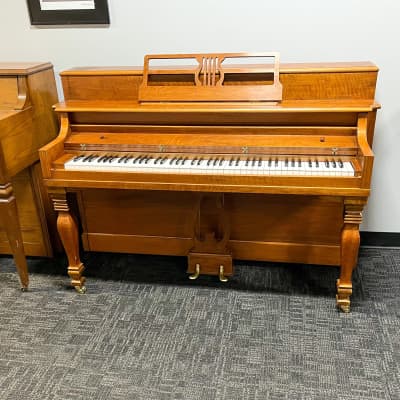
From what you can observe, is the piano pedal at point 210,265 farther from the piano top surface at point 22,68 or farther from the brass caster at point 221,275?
the piano top surface at point 22,68

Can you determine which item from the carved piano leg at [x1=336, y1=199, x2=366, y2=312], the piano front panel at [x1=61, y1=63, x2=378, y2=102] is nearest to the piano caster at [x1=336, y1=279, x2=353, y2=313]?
the carved piano leg at [x1=336, y1=199, x2=366, y2=312]

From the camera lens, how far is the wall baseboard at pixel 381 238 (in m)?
2.68

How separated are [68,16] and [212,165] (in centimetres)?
126

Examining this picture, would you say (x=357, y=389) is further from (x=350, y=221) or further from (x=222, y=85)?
(x=222, y=85)

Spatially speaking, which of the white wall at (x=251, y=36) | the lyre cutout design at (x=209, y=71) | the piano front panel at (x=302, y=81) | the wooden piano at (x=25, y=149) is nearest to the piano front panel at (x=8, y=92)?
the wooden piano at (x=25, y=149)

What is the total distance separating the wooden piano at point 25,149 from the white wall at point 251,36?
25 centimetres

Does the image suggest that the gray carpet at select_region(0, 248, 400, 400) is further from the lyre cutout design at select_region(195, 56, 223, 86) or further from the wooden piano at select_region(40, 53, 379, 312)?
the lyre cutout design at select_region(195, 56, 223, 86)

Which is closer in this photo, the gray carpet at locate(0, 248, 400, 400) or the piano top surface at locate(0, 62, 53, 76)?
the gray carpet at locate(0, 248, 400, 400)

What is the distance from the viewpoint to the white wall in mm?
2266

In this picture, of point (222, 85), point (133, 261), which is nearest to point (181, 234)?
point (133, 261)

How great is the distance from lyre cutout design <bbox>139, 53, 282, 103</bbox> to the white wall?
363 millimetres

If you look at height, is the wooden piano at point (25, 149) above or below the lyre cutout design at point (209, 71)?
below

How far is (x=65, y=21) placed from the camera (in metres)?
2.46

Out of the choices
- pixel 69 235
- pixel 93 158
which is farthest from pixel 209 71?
pixel 69 235
